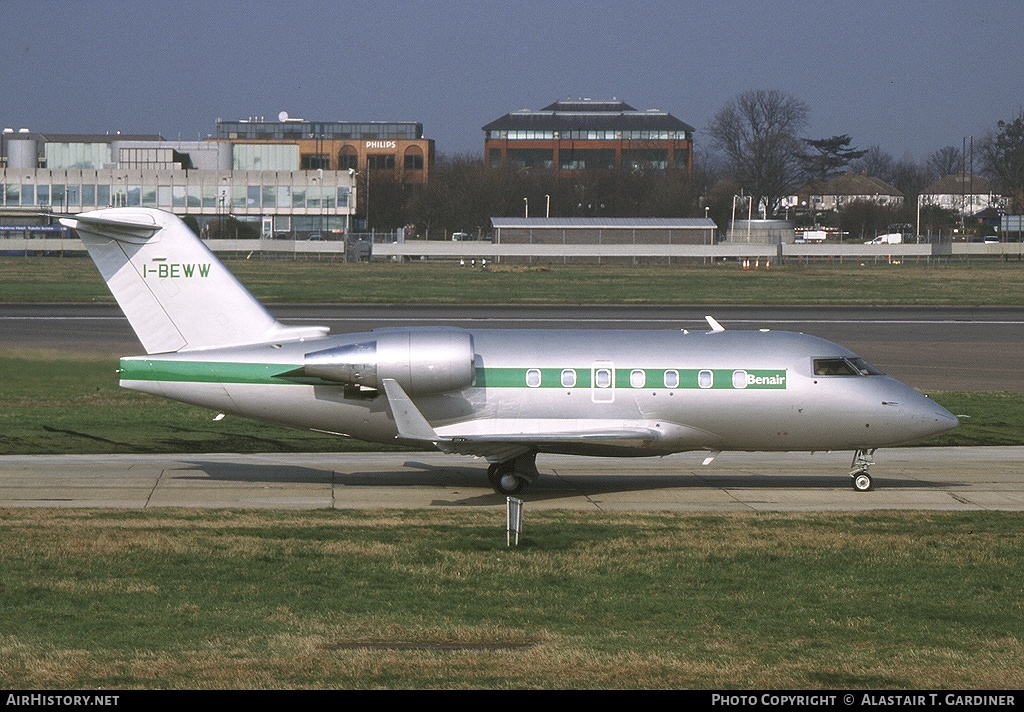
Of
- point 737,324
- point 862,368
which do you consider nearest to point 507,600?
point 862,368

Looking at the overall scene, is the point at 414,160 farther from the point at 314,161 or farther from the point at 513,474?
the point at 513,474

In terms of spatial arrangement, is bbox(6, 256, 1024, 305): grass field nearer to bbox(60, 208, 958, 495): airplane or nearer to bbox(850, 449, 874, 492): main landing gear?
bbox(60, 208, 958, 495): airplane

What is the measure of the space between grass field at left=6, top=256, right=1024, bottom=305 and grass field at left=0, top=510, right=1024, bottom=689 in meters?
45.6

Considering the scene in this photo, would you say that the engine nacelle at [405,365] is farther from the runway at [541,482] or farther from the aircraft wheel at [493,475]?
the runway at [541,482]

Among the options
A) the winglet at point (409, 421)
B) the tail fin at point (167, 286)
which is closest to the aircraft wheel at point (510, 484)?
the winglet at point (409, 421)

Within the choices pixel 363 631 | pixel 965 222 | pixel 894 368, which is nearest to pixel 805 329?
pixel 894 368

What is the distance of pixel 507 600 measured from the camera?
14688 millimetres

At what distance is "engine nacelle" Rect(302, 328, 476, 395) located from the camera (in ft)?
69.6

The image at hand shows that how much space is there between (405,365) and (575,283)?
58.8m

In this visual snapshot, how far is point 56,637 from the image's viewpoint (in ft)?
41.8

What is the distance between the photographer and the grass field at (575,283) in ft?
221

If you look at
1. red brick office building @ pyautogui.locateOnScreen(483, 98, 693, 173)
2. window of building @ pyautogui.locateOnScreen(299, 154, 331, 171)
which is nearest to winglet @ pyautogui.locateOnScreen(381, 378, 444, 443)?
window of building @ pyautogui.locateOnScreen(299, 154, 331, 171)

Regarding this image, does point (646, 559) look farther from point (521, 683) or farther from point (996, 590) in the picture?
point (521, 683)

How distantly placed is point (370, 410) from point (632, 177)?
14597cm
